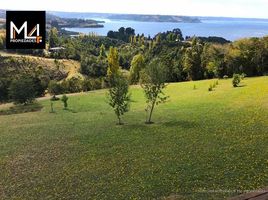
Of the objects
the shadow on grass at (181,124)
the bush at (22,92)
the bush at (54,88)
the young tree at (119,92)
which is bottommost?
the bush at (54,88)

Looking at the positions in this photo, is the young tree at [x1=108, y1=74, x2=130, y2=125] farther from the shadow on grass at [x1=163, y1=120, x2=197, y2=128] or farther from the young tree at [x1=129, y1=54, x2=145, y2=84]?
the young tree at [x1=129, y1=54, x2=145, y2=84]

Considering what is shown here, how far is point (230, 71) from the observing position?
74.2 metres

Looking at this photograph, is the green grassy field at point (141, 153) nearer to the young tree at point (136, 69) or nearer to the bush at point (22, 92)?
the bush at point (22, 92)

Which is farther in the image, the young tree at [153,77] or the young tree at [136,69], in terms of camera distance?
the young tree at [136,69]

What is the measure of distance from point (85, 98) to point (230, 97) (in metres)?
22.5

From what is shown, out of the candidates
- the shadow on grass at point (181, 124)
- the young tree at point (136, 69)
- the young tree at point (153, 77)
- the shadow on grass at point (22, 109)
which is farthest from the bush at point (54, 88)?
the shadow on grass at point (181, 124)

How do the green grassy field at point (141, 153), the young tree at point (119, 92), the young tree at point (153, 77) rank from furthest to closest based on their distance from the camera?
the young tree at point (153, 77)
the young tree at point (119, 92)
the green grassy field at point (141, 153)

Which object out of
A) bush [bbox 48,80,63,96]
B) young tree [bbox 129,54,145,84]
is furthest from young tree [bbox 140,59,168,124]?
young tree [bbox 129,54,145,84]

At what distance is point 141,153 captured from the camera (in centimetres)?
2581

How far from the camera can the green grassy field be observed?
1872 centimetres

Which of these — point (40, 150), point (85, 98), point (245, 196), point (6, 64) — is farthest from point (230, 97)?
point (6, 64)

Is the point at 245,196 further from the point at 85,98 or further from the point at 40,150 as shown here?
the point at 85,98

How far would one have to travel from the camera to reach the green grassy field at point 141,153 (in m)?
18.7

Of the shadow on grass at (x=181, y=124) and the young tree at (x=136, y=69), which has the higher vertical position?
the shadow on grass at (x=181, y=124)
